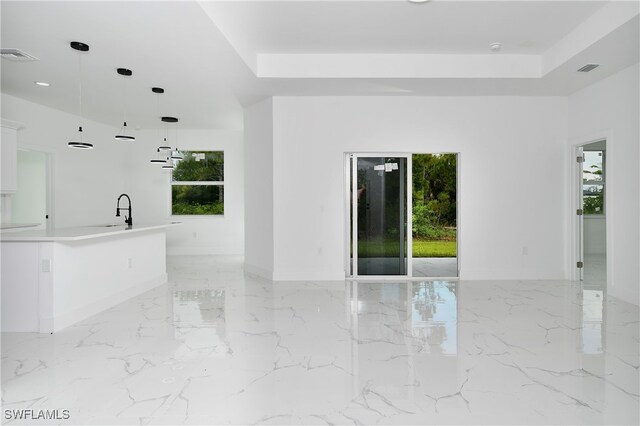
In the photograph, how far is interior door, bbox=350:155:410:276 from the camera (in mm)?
6270

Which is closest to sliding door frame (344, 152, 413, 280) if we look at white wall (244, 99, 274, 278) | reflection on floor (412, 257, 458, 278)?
reflection on floor (412, 257, 458, 278)

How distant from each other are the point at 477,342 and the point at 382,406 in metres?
1.44

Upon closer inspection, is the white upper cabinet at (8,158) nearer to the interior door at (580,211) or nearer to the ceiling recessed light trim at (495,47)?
the ceiling recessed light trim at (495,47)

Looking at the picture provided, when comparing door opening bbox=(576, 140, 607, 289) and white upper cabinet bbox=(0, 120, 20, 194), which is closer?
white upper cabinet bbox=(0, 120, 20, 194)

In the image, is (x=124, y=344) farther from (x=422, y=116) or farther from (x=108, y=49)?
(x=422, y=116)

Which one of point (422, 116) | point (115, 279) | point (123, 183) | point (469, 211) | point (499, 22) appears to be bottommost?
point (115, 279)

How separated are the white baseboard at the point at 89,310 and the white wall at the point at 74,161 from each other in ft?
11.2

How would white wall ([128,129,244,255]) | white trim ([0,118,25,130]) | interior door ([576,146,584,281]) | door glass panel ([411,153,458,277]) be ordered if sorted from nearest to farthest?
1. white trim ([0,118,25,130])
2. interior door ([576,146,584,281])
3. white wall ([128,129,244,255])
4. door glass panel ([411,153,458,277])

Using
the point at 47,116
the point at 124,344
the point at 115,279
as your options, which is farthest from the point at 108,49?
the point at 47,116

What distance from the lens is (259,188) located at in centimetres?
650

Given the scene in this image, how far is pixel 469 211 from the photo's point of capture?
624 cm

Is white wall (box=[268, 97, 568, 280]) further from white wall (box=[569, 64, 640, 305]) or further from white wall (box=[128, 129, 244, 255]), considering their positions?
white wall (box=[128, 129, 244, 255])
